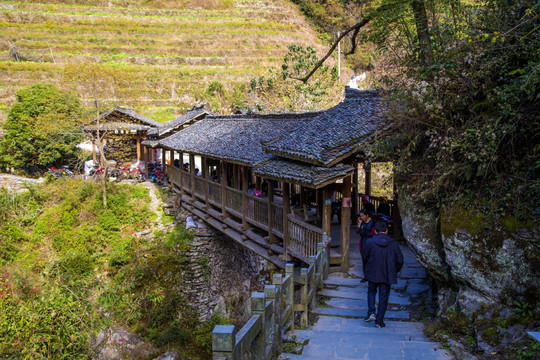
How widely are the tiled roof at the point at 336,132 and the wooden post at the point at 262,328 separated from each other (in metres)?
4.38

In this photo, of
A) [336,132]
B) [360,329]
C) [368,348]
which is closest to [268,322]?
[368,348]

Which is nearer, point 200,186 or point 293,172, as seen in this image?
point 293,172

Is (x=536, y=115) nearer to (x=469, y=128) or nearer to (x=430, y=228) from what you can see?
(x=469, y=128)

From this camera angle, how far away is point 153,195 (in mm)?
22688

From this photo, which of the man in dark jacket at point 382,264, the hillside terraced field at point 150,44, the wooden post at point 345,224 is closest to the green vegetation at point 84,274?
the wooden post at point 345,224

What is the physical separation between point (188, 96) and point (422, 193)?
116ft

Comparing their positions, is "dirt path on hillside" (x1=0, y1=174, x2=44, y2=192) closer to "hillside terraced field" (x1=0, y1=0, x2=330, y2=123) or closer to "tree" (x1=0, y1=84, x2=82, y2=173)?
"tree" (x1=0, y1=84, x2=82, y2=173)

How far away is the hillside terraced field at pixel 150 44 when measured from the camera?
38.5m

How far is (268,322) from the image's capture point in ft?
16.3

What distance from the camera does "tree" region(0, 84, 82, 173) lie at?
26.0 m

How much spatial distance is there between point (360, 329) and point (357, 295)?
1.49 metres

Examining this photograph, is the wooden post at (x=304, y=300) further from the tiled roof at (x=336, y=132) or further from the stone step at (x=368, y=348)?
the tiled roof at (x=336, y=132)

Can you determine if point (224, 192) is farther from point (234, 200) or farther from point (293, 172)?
point (293, 172)

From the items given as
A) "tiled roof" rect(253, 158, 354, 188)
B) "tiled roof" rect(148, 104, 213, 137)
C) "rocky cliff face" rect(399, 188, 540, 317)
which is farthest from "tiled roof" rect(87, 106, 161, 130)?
"rocky cliff face" rect(399, 188, 540, 317)
